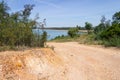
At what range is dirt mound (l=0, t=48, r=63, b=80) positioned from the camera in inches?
339

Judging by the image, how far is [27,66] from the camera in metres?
9.30

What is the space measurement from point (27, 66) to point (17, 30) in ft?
10.4

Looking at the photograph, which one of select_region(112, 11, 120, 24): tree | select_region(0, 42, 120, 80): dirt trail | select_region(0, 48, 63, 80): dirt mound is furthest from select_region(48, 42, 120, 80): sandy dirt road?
select_region(112, 11, 120, 24): tree

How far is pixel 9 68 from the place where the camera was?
28.5ft

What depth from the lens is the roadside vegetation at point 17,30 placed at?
37.4 ft

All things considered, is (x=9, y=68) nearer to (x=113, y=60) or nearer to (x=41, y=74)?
(x=41, y=74)

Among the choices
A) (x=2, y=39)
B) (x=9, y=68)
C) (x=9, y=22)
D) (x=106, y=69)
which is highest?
(x=9, y=22)

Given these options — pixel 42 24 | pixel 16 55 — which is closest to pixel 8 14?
pixel 42 24

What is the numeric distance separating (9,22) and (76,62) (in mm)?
4070

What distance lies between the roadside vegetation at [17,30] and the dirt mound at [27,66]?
1.27 m

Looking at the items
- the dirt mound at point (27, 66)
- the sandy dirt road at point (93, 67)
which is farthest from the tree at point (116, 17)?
the dirt mound at point (27, 66)

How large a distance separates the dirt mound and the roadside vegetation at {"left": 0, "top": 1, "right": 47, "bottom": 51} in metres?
1.27

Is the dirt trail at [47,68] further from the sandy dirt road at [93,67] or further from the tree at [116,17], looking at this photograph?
the tree at [116,17]

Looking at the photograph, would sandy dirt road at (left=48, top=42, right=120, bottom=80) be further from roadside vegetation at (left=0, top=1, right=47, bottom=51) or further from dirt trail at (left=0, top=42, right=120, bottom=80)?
roadside vegetation at (left=0, top=1, right=47, bottom=51)
